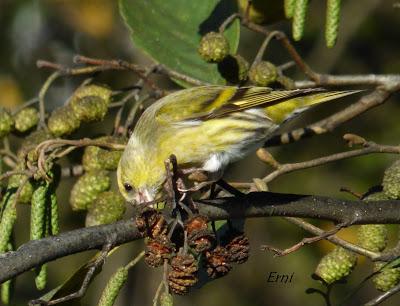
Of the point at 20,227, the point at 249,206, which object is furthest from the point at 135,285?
the point at 249,206

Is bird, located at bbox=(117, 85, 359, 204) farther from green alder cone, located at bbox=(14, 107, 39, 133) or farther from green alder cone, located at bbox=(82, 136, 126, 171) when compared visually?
green alder cone, located at bbox=(14, 107, 39, 133)

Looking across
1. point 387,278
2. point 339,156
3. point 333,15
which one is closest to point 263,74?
point 333,15

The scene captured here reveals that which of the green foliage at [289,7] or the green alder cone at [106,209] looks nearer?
the green alder cone at [106,209]

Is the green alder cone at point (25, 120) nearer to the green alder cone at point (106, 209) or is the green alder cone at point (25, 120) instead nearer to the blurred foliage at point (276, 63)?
the green alder cone at point (106, 209)

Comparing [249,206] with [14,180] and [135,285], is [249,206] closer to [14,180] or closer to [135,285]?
[14,180]

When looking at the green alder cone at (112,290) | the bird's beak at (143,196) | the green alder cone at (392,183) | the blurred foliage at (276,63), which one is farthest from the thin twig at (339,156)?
the blurred foliage at (276,63)
